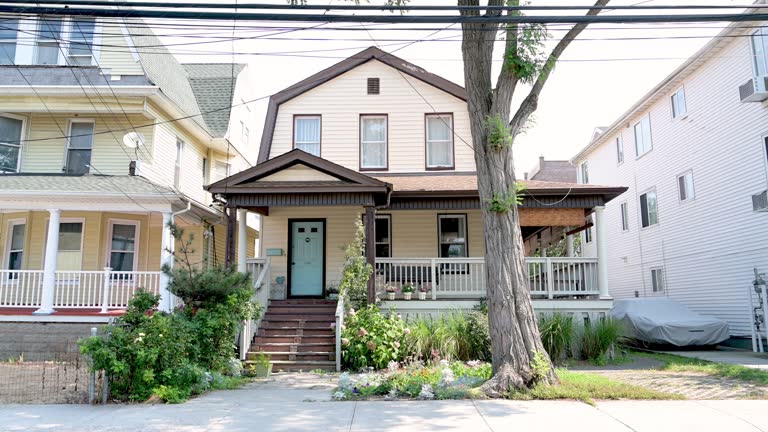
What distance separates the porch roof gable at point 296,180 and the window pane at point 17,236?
6899 millimetres

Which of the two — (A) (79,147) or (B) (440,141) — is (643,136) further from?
(A) (79,147)

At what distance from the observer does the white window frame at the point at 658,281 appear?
1927 cm

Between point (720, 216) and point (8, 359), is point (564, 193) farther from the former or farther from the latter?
point (8, 359)

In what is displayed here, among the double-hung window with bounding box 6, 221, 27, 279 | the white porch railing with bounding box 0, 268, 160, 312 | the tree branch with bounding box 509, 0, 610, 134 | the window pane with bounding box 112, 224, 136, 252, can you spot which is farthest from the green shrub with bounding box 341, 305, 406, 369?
the double-hung window with bounding box 6, 221, 27, 279

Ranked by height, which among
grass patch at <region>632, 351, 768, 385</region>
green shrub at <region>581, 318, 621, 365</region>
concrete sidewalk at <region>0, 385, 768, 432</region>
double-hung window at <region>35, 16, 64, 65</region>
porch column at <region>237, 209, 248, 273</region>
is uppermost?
double-hung window at <region>35, 16, 64, 65</region>

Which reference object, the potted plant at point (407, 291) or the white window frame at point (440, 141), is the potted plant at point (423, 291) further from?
the white window frame at point (440, 141)

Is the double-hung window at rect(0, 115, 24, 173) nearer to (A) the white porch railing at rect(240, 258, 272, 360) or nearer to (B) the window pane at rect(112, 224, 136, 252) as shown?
(B) the window pane at rect(112, 224, 136, 252)

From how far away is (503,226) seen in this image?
834 centimetres

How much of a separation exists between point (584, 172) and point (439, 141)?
14.5 metres

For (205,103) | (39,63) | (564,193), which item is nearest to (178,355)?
(564,193)

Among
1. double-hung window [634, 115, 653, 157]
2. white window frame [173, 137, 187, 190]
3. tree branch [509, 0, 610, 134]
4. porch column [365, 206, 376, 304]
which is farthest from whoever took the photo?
double-hung window [634, 115, 653, 157]

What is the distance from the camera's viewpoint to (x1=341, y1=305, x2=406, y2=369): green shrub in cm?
1070

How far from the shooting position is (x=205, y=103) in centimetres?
1916

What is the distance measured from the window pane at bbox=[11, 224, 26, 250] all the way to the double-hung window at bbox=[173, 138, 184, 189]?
4.29m
